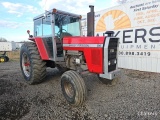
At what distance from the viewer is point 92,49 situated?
4070 mm

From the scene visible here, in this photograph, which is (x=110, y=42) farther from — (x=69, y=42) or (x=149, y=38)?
(x=149, y=38)

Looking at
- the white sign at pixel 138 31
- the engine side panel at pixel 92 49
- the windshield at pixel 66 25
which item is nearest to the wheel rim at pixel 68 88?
the engine side panel at pixel 92 49

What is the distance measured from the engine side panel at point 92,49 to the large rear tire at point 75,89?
1.56 ft

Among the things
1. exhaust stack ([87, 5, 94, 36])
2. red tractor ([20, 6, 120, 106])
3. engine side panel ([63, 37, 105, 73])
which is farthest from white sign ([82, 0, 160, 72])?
engine side panel ([63, 37, 105, 73])

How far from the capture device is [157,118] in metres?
3.32

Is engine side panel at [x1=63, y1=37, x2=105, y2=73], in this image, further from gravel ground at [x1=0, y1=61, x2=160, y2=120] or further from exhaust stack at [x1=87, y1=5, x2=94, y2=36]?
gravel ground at [x1=0, y1=61, x2=160, y2=120]

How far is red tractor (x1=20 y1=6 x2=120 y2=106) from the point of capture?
3924 mm

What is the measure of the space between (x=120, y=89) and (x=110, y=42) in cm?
194

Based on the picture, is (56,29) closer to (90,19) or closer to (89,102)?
(90,19)

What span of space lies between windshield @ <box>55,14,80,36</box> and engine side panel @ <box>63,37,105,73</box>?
94 centimetres

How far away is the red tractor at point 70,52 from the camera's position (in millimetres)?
3924

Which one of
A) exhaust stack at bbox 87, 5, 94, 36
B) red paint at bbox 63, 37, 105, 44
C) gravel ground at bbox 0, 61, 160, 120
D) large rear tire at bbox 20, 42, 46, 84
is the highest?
exhaust stack at bbox 87, 5, 94, 36

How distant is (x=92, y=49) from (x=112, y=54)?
558mm

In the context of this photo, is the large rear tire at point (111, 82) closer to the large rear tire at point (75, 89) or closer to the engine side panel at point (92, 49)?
the engine side panel at point (92, 49)
